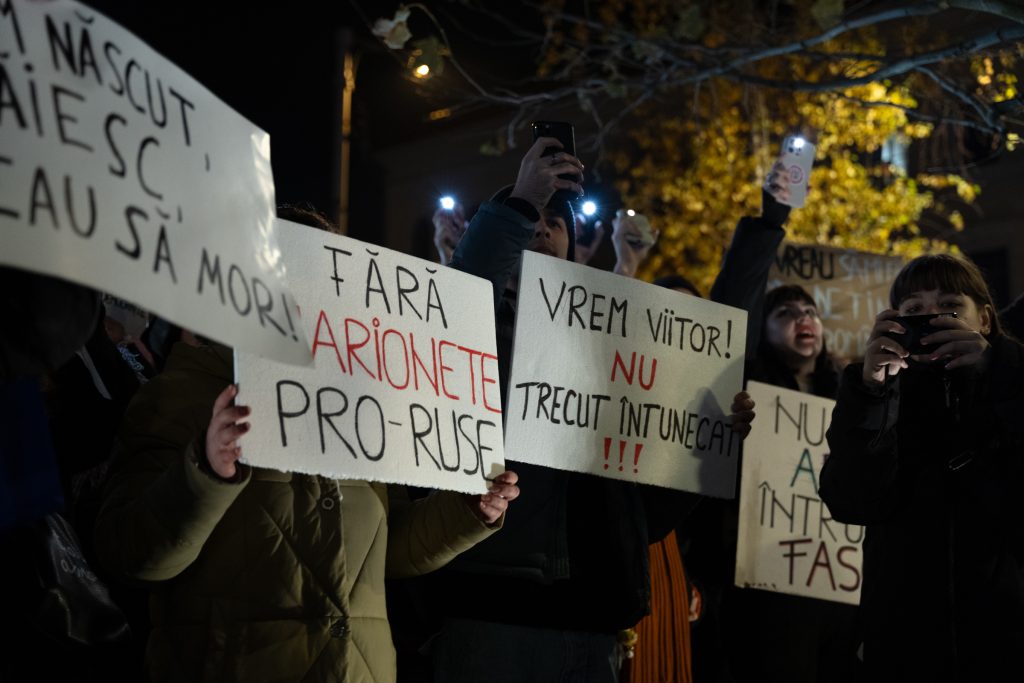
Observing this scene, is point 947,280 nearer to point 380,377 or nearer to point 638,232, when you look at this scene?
point 638,232

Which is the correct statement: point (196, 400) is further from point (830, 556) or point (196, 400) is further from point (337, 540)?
point (830, 556)

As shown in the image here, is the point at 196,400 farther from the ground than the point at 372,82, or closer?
closer

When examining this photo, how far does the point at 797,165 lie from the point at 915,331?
170 cm

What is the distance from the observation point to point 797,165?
471 centimetres

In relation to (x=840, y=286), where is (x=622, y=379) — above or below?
below

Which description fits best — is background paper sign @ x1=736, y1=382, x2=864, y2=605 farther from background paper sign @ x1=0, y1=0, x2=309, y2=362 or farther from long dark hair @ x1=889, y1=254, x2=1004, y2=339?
background paper sign @ x1=0, y1=0, x2=309, y2=362

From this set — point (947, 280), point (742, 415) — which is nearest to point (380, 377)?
point (742, 415)

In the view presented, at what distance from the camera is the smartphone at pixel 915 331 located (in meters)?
3.12

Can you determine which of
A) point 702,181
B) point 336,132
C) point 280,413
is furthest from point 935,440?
point 702,181

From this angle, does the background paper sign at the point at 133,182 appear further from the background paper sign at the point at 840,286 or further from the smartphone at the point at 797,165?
the background paper sign at the point at 840,286

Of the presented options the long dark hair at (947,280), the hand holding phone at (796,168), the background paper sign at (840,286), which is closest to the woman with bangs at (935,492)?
the long dark hair at (947,280)

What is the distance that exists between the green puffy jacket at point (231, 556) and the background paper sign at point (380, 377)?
149 millimetres

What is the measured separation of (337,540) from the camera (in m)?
2.54

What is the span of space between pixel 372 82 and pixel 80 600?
19966mm
